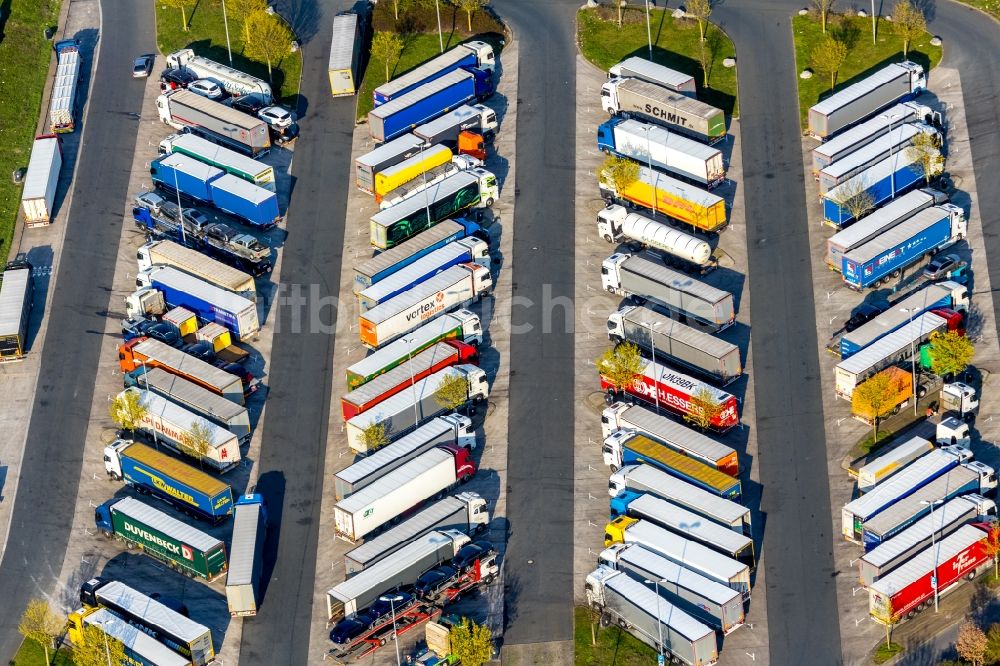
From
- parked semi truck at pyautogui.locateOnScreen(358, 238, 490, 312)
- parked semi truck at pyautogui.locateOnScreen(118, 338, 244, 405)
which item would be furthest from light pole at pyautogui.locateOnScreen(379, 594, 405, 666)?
parked semi truck at pyautogui.locateOnScreen(358, 238, 490, 312)

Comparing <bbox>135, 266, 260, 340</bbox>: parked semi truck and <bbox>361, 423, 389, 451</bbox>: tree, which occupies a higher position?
<bbox>135, 266, 260, 340</bbox>: parked semi truck

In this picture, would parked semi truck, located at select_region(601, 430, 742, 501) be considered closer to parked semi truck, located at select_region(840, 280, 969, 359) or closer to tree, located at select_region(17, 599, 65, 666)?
parked semi truck, located at select_region(840, 280, 969, 359)

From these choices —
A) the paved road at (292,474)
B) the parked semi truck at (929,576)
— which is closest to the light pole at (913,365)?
the parked semi truck at (929,576)

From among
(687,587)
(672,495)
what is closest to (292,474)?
(672,495)

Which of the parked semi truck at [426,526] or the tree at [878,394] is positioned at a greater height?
the tree at [878,394]

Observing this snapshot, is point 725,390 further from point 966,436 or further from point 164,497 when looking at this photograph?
point 164,497

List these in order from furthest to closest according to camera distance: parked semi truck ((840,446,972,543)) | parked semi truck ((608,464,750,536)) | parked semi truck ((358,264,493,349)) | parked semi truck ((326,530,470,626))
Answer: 1. parked semi truck ((358,264,493,349))
2. parked semi truck ((608,464,750,536))
3. parked semi truck ((840,446,972,543))
4. parked semi truck ((326,530,470,626))

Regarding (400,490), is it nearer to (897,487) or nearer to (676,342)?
(676,342)

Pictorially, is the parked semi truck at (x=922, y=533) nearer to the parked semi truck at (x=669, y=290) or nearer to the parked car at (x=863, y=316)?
the parked car at (x=863, y=316)
